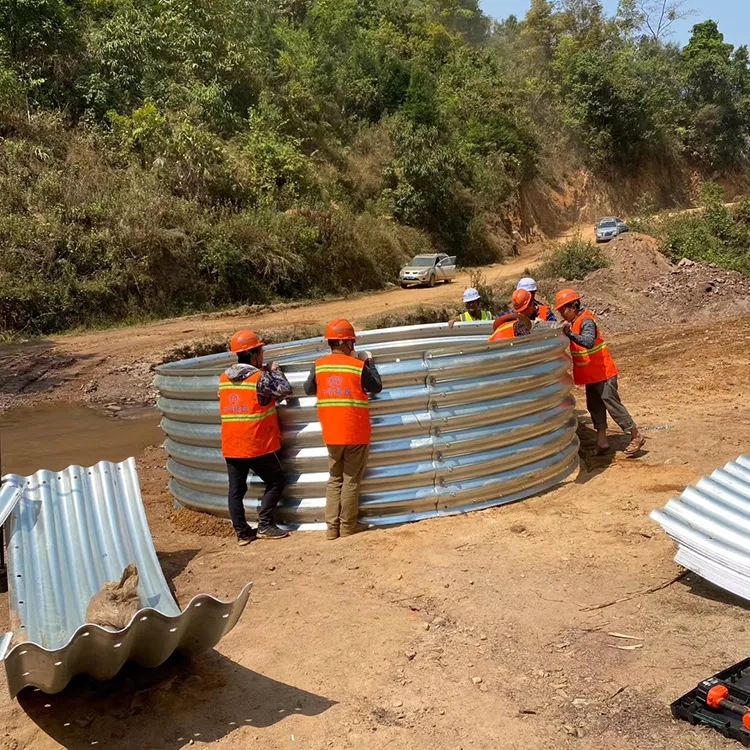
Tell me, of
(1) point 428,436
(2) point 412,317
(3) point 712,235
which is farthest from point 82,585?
(3) point 712,235

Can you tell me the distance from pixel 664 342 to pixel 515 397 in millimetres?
10698

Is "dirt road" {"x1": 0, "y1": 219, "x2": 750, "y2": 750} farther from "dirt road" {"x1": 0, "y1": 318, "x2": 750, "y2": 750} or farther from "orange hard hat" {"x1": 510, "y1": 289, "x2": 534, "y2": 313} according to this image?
"orange hard hat" {"x1": 510, "y1": 289, "x2": 534, "y2": 313}

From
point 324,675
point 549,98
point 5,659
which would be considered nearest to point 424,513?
point 324,675

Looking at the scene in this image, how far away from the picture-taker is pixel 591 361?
26.3 feet

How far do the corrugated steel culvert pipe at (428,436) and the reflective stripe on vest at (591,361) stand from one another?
1.17m

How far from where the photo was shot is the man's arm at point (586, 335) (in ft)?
26.2

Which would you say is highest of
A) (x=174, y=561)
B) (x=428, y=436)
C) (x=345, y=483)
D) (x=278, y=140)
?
(x=278, y=140)

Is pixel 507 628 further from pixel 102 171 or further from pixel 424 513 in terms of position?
pixel 102 171

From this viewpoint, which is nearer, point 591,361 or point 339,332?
point 339,332

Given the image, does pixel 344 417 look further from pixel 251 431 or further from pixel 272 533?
pixel 272 533

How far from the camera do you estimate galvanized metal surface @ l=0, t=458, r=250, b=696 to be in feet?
11.3

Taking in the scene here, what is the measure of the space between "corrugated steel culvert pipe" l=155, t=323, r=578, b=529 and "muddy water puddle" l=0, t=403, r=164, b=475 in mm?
4417

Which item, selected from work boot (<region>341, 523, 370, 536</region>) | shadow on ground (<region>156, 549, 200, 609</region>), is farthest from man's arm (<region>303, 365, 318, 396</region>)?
shadow on ground (<region>156, 549, 200, 609</region>)

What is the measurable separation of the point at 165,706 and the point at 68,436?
29.7 feet
